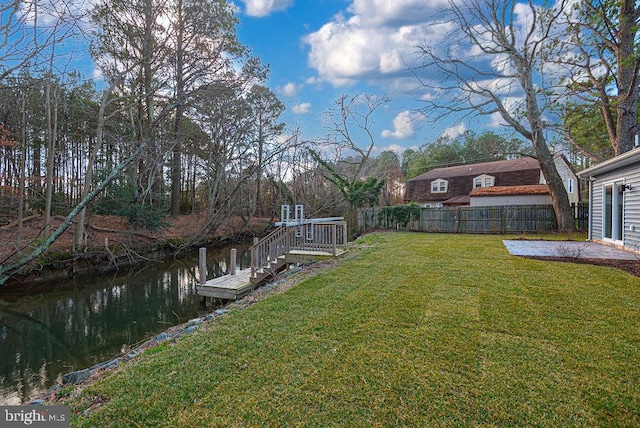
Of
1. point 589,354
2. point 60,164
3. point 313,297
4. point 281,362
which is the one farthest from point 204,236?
point 589,354

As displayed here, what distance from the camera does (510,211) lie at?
1418 cm

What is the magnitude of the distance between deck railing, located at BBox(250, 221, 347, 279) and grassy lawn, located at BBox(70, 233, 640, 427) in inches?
128

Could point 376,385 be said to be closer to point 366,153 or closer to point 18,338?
point 18,338

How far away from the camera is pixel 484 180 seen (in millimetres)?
24125

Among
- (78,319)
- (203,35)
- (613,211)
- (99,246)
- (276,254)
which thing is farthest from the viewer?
(99,246)

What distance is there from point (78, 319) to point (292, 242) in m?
4.99

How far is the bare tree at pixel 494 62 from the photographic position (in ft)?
39.1

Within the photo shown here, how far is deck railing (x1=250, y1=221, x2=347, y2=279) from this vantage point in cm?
771

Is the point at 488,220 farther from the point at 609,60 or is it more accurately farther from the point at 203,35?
the point at 203,35

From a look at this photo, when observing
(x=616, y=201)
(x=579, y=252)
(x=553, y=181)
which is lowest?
(x=579, y=252)

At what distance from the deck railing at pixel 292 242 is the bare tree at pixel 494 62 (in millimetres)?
7197

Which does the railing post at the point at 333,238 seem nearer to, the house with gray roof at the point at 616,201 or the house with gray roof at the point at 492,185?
the house with gray roof at the point at 616,201

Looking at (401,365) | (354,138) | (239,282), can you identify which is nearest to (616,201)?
(401,365)

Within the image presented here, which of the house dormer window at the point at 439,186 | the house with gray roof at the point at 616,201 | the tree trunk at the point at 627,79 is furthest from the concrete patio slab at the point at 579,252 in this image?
the house dormer window at the point at 439,186
